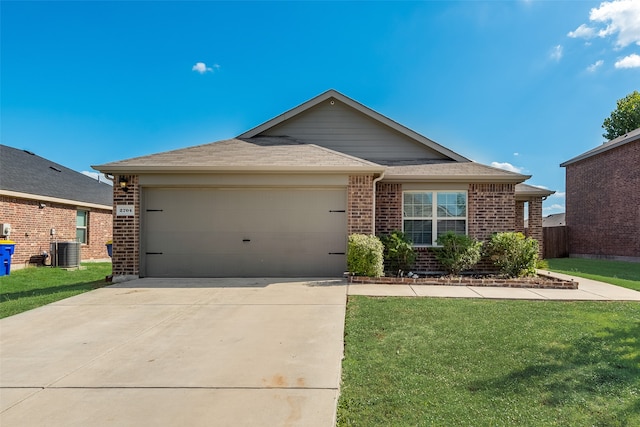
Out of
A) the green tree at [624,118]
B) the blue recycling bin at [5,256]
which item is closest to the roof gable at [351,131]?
the blue recycling bin at [5,256]

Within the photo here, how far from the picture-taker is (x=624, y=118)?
31.9 metres

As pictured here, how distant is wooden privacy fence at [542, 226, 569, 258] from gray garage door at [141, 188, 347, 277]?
15492mm

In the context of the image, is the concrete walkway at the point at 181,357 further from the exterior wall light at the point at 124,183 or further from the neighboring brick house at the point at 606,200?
the neighboring brick house at the point at 606,200

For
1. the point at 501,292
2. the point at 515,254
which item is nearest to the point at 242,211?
the point at 501,292

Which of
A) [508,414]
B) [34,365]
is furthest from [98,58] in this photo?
[508,414]

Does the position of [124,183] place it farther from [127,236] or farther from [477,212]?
[477,212]

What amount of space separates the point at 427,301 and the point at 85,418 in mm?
5220

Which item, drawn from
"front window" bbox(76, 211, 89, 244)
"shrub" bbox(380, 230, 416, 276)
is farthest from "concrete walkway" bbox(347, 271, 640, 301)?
"front window" bbox(76, 211, 89, 244)

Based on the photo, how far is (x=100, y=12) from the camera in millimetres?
10547

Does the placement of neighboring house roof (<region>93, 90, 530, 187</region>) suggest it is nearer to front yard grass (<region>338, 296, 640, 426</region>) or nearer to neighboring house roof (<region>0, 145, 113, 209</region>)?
front yard grass (<region>338, 296, 640, 426</region>)

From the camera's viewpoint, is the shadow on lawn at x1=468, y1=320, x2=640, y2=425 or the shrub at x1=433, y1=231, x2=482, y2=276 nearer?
the shadow on lawn at x1=468, y1=320, x2=640, y2=425

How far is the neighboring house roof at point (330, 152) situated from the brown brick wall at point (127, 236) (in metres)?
0.57

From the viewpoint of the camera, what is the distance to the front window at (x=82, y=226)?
16.6 meters

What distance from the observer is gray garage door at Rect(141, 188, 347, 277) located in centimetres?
920
